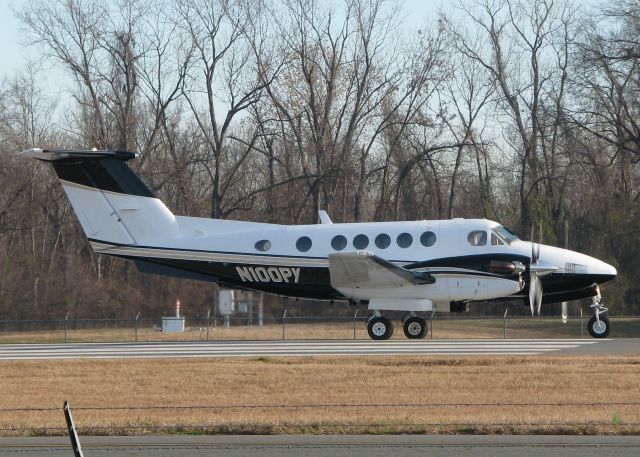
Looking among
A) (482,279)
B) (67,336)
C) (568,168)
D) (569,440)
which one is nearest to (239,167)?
(568,168)

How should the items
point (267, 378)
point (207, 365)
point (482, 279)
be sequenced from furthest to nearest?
point (482, 279), point (207, 365), point (267, 378)

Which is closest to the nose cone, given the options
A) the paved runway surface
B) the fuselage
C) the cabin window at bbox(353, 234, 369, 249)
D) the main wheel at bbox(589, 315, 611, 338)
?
the fuselage

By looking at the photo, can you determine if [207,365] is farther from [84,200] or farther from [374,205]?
[374,205]

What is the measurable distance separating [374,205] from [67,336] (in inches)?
880

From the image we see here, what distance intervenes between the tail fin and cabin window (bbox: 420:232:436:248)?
6.94 meters

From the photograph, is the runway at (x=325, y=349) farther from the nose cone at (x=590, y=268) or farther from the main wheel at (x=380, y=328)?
the nose cone at (x=590, y=268)

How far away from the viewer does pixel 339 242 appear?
30.7m

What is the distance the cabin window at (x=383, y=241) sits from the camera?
30.5 m

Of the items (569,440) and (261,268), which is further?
(261,268)

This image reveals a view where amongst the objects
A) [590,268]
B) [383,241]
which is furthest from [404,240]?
[590,268]

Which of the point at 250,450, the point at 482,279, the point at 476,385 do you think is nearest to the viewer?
the point at 250,450

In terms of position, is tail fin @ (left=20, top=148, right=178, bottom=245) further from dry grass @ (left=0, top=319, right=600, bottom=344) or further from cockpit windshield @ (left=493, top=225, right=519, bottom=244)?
cockpit windshield @ (left=493, top=225, right=519, bottom=244)

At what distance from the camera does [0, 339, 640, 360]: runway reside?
2669 cm

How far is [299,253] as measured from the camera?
30.9 m
